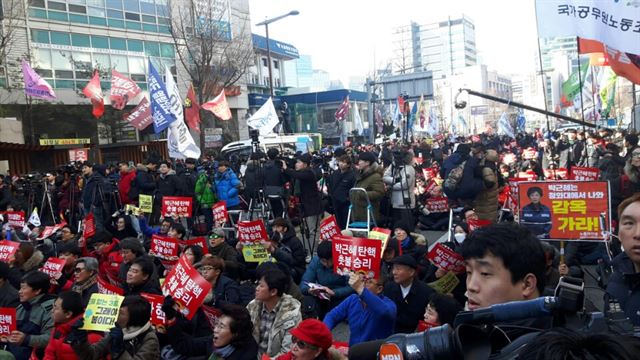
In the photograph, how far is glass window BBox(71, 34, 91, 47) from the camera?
27.5 m

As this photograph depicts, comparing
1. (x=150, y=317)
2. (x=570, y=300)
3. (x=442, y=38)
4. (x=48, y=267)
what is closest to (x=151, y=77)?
(x=48, y=267)

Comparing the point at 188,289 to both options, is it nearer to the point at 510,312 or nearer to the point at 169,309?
the point at 169,309

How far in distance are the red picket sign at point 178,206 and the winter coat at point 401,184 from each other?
3392mm

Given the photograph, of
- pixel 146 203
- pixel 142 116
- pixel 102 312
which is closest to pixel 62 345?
pixel 102 312

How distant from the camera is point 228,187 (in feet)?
34.1

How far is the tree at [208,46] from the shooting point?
25875mm

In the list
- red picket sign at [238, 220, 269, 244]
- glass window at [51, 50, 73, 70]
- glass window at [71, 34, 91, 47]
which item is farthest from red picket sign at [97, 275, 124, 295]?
glass window at [71, 34, 91, 47]

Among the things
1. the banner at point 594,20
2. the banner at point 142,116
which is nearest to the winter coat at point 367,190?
the banner at point 594,20

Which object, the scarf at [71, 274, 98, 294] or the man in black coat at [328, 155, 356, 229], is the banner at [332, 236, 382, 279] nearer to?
the scarf at [71, 274, 98, 294]

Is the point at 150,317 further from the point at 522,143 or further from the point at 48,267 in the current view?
the point at 522,143

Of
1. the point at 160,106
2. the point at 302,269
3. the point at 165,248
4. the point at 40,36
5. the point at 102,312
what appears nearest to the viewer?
the point at 102,312

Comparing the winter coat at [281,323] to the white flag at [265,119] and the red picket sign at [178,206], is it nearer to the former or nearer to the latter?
the red picket sign at [178,206]

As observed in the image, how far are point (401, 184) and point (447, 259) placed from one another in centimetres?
374

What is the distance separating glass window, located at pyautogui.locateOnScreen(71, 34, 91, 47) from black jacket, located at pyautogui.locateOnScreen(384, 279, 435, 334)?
27612mm
